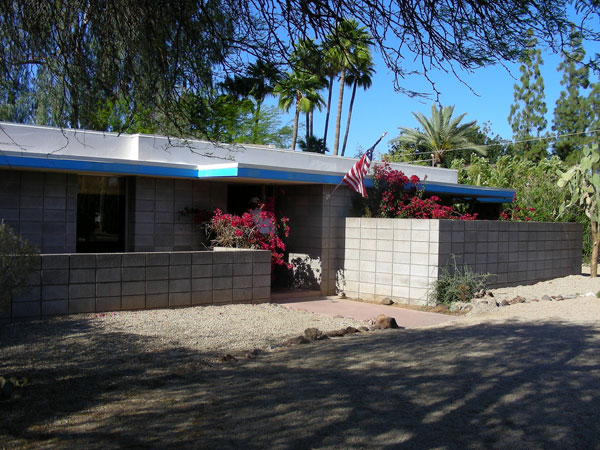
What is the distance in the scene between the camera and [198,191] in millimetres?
13852

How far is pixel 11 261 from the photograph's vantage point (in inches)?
282

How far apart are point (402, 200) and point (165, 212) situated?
17.6ft

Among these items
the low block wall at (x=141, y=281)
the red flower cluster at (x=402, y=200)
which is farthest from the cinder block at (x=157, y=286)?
the red flower cluster at (x=402, y=200)

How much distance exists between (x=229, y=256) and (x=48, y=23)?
5392mm

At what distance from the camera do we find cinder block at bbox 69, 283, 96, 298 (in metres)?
9.55

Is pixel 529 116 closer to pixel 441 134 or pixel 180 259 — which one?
pixel 441 134

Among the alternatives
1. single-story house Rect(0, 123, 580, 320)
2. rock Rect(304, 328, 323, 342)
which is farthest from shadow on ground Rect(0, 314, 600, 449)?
single-story house Rect(0, 123, 580, 320)

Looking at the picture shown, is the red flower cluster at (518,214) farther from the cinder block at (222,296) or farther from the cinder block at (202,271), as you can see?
the cinder block at (202,271)

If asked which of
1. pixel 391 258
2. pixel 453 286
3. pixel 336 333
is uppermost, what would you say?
pixel 391 258

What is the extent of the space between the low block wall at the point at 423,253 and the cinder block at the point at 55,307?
252 inches

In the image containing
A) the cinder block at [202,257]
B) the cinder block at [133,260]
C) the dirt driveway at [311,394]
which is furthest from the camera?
the cinder block at [202,257]

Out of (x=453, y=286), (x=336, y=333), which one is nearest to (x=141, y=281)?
(x=336, y=333)

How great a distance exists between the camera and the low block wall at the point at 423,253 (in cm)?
1262

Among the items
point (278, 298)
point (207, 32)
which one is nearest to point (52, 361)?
point (207, 32)
